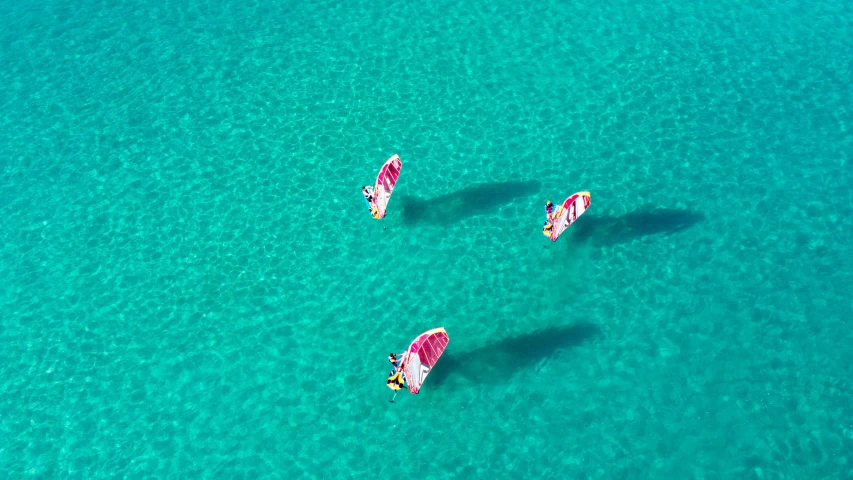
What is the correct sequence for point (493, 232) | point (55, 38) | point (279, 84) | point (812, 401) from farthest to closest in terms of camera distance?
point (55, 38)
point (279, 84)
point (493, 232)
point (812, 401)

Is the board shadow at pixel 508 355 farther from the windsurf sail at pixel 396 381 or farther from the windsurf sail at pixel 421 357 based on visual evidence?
the windsurf sail at pixel 396 381

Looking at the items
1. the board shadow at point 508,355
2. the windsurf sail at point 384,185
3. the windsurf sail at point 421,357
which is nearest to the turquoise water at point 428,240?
the board shadow at point 508,355

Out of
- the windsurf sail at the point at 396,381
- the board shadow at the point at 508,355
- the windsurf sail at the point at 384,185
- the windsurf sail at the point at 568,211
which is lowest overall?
the board shadow at the point at 508,355

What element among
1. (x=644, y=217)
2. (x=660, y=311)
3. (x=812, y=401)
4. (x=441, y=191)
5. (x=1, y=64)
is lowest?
(x=812, y=401)

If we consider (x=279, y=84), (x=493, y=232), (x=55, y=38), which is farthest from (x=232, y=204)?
(x=55, y=38)

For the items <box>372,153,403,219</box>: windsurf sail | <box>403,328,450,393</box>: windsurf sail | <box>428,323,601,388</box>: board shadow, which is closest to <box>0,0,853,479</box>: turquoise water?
<box>428,323,601,388</box>: board shadow

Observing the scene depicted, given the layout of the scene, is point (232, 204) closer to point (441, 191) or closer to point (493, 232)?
point (441, 191)

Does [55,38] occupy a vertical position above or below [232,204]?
above
